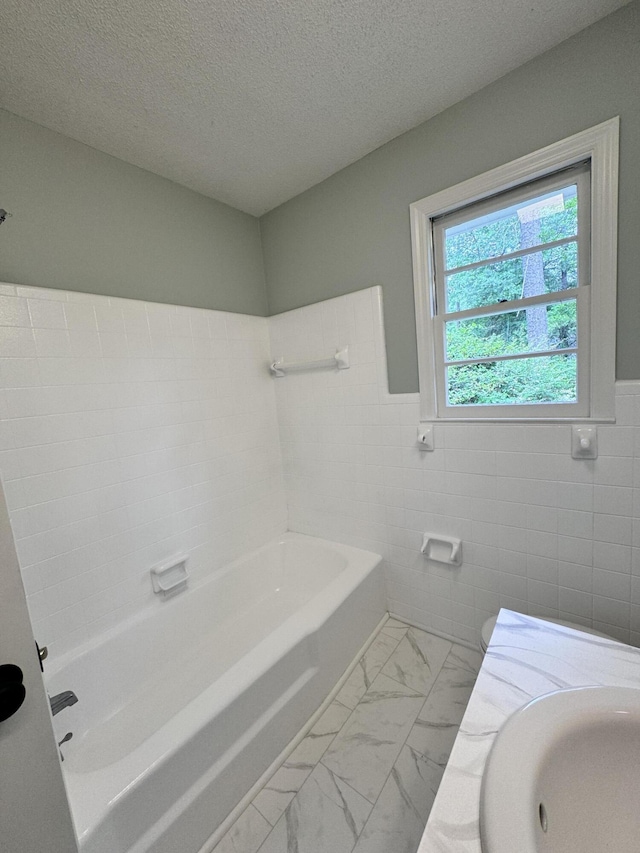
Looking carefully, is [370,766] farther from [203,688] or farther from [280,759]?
[203,688]

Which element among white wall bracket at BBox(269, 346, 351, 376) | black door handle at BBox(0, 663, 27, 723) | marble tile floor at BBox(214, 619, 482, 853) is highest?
white wall bracket at BBox(269, 346, 351, 376)

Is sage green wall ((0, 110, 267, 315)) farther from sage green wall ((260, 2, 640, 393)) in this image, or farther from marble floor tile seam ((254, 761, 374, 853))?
marble floor tile seam ((254, 761, 374, 853))

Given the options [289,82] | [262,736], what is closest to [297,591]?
[262,736]

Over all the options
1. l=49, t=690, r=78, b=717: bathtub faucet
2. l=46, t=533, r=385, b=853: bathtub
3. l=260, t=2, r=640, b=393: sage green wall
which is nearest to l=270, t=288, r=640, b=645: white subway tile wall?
l=260, t=2, r=640, b=393: sage green wall

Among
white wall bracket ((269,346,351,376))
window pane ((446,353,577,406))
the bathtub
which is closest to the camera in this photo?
the bathtub

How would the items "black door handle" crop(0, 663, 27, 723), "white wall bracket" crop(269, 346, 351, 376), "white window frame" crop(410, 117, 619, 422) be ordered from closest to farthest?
1. "black door handle" crop(0, 663, 27, 723)
2. "white window frame" crop(410, 117, 619, 422)
3. "white wall bracket" crop(269, 346, 351, 376)

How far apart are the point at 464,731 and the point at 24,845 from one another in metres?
0.85

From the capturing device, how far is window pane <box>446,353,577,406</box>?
144 centimetres

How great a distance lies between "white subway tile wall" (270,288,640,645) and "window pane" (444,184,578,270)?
0.44 m

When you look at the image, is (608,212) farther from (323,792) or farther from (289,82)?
(323,792)

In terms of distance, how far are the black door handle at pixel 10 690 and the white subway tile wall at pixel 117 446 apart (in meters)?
0.98

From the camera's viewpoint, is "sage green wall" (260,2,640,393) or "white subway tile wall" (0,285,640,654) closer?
"sage green wall" (260,2,640,393)

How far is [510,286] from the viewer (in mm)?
1519

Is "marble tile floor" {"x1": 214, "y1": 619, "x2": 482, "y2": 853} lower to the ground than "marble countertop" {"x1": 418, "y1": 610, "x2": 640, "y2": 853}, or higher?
lower
